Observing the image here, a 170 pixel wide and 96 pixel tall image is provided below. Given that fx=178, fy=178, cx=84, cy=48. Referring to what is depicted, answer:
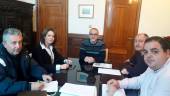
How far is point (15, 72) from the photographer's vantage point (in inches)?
65.3

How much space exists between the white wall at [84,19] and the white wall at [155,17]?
3.46 ft

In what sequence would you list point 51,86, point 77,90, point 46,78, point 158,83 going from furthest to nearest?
point 46,78
point 51,86
point 77,90
point 158,83

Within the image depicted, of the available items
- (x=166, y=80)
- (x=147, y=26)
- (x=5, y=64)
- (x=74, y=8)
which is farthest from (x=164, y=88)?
(x=74, y=8)

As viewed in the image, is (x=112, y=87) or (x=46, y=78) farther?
(x=46, y=78)

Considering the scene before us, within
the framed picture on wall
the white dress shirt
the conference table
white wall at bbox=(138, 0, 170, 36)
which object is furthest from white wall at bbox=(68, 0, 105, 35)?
the white dress shirt

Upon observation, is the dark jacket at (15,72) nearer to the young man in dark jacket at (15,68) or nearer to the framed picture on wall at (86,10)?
the young man in dark jacket at (15,68)

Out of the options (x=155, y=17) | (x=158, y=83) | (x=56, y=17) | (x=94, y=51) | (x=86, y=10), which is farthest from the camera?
(x=56, y=17)

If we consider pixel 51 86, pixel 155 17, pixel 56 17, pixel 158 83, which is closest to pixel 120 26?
pixel 155 17

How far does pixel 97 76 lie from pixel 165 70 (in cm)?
89

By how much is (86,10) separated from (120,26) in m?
1.03

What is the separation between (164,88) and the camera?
45.6 inches

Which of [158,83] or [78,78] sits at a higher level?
[158,83]

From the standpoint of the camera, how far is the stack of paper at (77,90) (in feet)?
4.60

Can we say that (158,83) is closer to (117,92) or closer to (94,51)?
(117,92)
